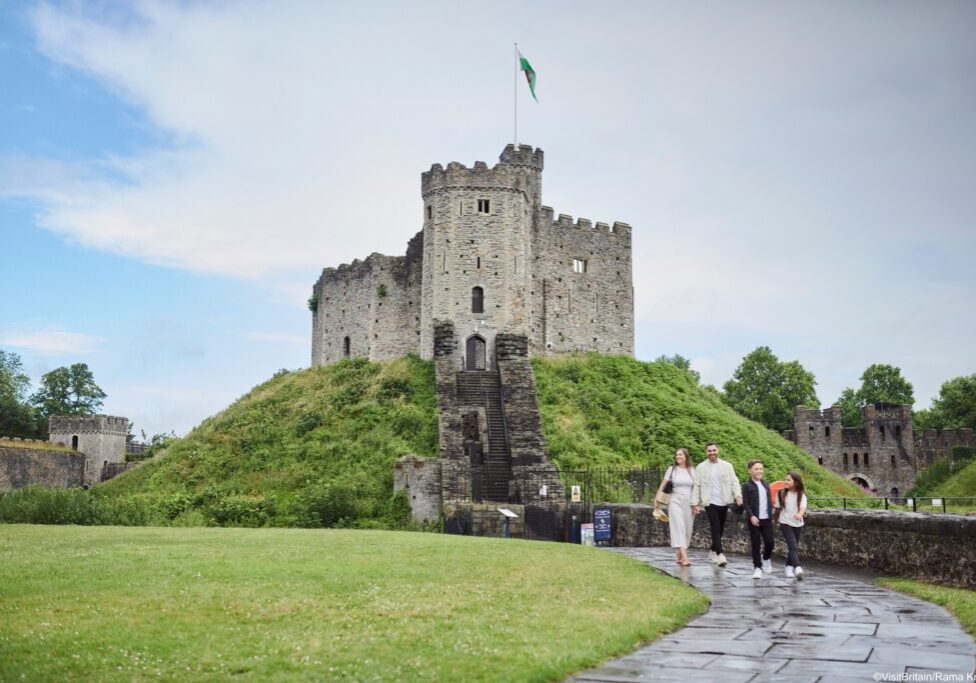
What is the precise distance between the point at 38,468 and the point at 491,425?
3526 centimetres

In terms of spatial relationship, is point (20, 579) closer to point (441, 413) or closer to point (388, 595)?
point (388, 595)

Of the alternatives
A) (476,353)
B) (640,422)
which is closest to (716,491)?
(640,422)

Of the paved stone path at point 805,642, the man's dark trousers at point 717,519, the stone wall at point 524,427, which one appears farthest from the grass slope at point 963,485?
the paved stone path at point 805,642

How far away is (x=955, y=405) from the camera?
319ft

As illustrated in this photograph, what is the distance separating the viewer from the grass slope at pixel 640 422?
39.2 m

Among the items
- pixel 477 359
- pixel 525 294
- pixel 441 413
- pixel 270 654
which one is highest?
pixel 525 294

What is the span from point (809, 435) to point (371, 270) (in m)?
48.6

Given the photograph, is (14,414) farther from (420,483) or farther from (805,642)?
(805,642)

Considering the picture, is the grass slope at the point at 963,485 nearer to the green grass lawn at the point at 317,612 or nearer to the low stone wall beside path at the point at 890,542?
the low stone wall beside path at the point at 890,542

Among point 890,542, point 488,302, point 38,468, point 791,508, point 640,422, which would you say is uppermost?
point 488,302

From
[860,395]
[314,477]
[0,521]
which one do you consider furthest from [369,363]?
[860,395]

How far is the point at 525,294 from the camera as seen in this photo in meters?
47.5

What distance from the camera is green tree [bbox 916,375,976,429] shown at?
91625 millimetres

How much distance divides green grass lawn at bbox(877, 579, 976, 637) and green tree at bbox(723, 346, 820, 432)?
77.1 metres
